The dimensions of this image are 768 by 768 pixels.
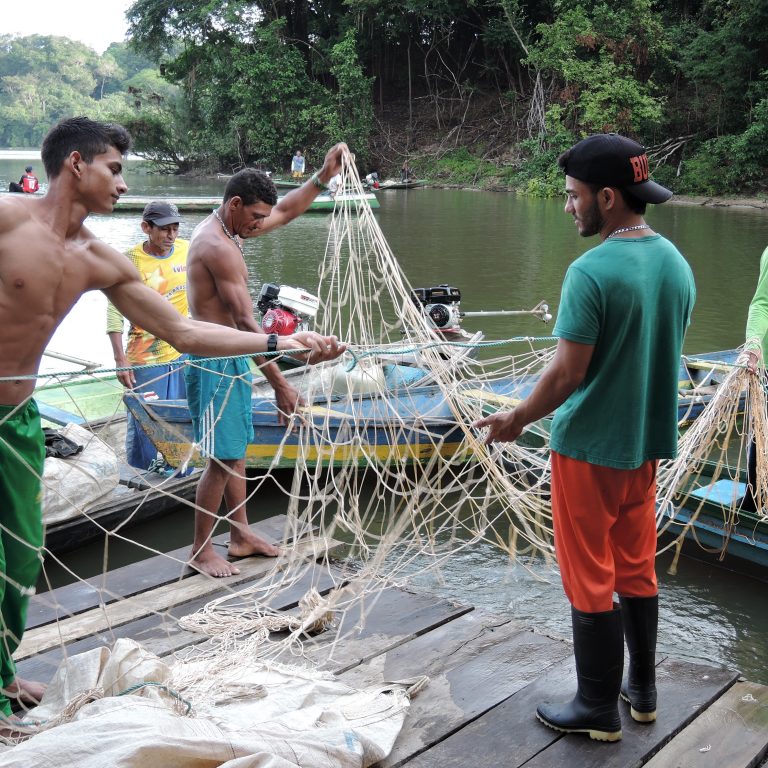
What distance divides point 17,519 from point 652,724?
67.5 inches

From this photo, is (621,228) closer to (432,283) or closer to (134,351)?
(134,351)

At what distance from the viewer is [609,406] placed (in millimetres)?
1952

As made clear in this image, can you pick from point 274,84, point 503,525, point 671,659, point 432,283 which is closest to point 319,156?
point 274,84

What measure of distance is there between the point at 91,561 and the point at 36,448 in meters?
2.58

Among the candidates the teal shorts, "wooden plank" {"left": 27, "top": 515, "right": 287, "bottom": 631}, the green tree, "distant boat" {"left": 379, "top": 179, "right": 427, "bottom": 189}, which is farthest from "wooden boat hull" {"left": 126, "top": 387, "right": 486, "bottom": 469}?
"distant boat" {"left": 379, "top": 179, "right": 427, "bottom": 189}

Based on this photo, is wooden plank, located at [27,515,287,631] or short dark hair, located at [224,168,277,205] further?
short dark hair, located at [224,168,277,205]

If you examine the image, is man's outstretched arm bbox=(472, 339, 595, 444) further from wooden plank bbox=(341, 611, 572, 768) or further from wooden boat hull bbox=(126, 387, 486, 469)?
wooden boat hull bbox=(126, 387, 486, 469)

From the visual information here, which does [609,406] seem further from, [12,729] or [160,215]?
[160,215]

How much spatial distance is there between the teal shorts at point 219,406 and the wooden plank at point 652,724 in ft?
4.88

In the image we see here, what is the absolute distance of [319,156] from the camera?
28703 mm

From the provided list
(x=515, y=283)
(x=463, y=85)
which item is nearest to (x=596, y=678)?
(x=515, y=283)

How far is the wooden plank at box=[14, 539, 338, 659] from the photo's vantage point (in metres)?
2.66

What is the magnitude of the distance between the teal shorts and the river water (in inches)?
54.5

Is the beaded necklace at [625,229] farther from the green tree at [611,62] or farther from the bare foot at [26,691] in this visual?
the green tree at [611,62]
